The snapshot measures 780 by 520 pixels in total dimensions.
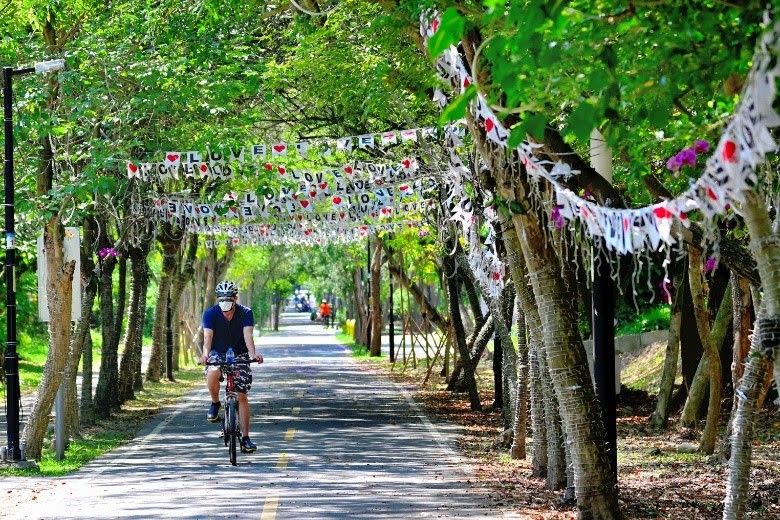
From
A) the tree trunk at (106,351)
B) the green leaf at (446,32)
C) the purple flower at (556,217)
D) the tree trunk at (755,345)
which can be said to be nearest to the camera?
the green leaf at (446,32)

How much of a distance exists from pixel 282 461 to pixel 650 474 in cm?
458

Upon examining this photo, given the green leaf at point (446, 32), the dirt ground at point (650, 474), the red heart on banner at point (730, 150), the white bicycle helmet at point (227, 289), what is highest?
the green leaf at point (446, 32)

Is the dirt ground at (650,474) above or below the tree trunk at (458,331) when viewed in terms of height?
below

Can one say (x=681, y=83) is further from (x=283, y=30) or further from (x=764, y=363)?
(x=283, y=30)

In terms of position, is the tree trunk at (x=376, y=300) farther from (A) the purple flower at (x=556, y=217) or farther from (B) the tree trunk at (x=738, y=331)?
(A) the purple flower at (x=556, y=217)

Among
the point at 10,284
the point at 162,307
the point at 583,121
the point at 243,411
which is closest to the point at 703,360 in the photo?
the point at 243,411

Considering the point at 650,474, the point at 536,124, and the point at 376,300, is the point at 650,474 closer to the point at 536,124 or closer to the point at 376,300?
the point at 536,124

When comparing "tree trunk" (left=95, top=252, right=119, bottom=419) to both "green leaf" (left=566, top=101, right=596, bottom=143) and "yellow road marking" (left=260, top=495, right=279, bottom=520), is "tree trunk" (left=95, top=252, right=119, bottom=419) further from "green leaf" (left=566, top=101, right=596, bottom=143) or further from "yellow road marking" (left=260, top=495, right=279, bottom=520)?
"green leaf" (left=566, top=101, right=596, bottom=143)

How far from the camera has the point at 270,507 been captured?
1287cm

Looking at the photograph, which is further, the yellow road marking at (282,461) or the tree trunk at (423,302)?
the tree trunk at (423,302)

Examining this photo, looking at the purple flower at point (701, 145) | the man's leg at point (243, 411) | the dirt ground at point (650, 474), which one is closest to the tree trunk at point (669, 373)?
the dirt ground at point (650, 474)

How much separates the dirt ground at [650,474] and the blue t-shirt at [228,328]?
318 cm

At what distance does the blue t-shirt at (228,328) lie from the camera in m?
15.5

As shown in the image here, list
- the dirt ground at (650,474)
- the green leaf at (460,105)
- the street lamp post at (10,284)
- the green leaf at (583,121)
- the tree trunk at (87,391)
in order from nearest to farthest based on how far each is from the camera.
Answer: the green leaf at (460,105)
the green leaf at (583,121)
the dirt ground at (650,474)
the street lamp post at (10,284)
the tree trunk at (87,391)
